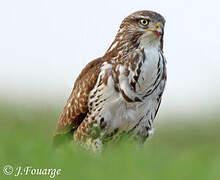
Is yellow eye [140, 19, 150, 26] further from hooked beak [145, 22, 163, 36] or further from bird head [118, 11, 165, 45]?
hooked beak [145, 22, 163, 36]

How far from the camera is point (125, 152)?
6238 millimetres

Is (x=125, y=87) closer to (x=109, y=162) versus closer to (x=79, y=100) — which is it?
(x=79, y=100)

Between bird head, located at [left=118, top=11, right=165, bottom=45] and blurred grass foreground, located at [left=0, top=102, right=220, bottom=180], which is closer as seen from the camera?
blurred grass foreground, located at [left=0, top=102, right=220, bottom=180]

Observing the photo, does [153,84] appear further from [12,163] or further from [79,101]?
[12,163]

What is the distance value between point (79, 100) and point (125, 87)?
2.46ft

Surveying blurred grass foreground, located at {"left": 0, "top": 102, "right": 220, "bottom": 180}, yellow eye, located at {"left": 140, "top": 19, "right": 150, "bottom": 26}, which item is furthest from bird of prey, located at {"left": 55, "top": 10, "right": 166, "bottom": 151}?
blurred grass foreground, located at {"left": 0, "top": 102, "right": 220, "bottom": 180}

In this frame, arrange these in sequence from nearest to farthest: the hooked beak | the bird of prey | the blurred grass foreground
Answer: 1. the blurred grass foreground
2. the bird of prey
3. the hooked beak

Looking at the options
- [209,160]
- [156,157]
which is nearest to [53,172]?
[156,157]

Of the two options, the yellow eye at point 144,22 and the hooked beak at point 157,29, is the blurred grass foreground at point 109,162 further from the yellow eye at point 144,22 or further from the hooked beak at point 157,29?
the yellow eye at point 144,22

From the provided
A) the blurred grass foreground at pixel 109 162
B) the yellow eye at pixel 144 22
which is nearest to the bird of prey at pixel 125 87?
the yellow eye at pixel 144 22

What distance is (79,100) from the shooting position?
29.9 ft

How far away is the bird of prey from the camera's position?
8.70 meters

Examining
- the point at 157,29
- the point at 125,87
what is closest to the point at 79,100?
the point at 125,87

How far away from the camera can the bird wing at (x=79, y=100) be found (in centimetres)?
895
